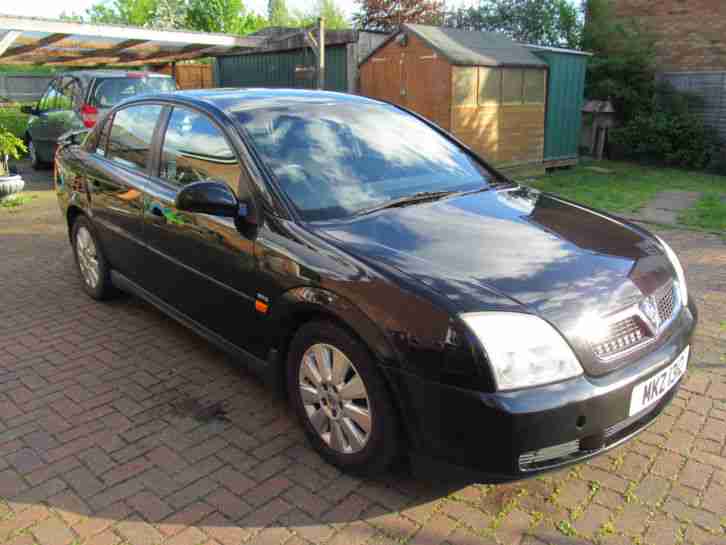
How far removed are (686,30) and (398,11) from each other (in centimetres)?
2083

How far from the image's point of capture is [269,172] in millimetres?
3152

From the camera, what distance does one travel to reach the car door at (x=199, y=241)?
3254mm

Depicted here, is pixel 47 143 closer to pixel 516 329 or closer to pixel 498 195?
pixel 498 195

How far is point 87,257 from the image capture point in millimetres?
5164

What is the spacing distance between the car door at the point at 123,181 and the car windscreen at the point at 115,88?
6.17m

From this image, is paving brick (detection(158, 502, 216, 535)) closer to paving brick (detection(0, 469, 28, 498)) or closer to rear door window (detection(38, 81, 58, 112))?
paving brick (detection(0, 469, 28, 498))

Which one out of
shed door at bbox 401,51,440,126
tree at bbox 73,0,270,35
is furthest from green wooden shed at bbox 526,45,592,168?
tree at bbox 73,0,270,35

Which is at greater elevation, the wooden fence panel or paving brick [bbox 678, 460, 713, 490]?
the wooden fence panel

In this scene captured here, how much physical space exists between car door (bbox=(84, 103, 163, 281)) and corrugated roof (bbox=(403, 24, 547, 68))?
7446mm

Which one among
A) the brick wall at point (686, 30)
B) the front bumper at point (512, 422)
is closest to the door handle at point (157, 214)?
the front bumper at point (512, 422)

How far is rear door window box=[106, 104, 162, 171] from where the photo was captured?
4.16 m

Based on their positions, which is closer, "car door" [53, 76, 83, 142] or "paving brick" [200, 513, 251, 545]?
"paving brick" [200, 513, 251, 545]

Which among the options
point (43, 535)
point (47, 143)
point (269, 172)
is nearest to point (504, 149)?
point (47, 143)

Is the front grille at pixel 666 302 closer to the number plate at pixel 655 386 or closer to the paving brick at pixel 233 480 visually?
the number plate at pixel 655 386
